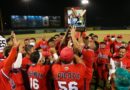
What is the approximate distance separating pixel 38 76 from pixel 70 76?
783mm

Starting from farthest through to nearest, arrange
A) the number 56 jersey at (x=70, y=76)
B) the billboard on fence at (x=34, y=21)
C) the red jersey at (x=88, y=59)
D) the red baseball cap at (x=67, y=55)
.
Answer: the billboard on fence at (x=34, y=21) → the red jersey at (x=88, y=59) → the number 56 jersey at (x=70, y=76) → the red baseball cap at (x=67, y=55)

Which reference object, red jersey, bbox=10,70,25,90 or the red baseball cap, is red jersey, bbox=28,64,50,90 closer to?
red jersey, bbox=10,70,25,90

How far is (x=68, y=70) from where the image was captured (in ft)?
15.6

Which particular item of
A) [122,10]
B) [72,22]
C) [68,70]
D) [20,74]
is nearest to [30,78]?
[20,74]

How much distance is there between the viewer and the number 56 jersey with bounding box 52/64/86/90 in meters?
4.75

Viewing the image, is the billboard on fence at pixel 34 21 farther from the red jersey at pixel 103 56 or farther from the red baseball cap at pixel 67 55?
the red baseball cap at pixel 67 55

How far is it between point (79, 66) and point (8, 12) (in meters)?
16.7

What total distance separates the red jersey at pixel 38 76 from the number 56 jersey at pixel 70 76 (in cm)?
47

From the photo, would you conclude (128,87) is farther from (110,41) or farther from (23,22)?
(23,22)

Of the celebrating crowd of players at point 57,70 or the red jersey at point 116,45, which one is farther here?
the red jersey at point 116,45

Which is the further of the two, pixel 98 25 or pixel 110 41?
pixel 98 25

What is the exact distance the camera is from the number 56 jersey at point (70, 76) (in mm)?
4750

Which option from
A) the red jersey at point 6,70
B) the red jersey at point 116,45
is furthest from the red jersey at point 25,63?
the red jersey at point 116,45

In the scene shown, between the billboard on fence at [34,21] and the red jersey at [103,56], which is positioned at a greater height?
the billboard on fence at [34,21]
